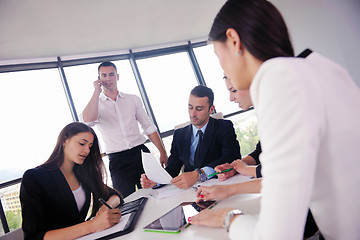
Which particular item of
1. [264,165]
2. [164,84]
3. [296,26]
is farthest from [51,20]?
[296,26]

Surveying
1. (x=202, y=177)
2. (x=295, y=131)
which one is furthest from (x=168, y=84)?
(x=295, y=131)

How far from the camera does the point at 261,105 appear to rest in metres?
0.55

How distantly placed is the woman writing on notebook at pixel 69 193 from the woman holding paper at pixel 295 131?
3.04 feet

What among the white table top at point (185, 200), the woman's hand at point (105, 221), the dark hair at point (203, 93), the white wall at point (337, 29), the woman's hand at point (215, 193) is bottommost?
the white table top at point (185, 200)

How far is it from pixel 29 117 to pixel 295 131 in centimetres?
427

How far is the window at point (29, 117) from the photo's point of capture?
3531mm

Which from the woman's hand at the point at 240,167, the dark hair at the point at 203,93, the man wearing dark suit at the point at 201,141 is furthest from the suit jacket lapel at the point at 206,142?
the woman's hand at the point at 240,167

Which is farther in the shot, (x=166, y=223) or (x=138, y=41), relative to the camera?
(x=138, y=41)

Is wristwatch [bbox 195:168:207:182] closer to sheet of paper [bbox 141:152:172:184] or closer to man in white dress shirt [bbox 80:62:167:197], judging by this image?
sheet of paper [bbox 141:152:172:184]

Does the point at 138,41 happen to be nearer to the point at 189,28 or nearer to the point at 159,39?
the point at 159,39

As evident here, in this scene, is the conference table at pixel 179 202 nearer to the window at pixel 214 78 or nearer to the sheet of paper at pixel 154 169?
the sheet of paper at pixel 154 169

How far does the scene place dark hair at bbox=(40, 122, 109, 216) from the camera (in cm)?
185

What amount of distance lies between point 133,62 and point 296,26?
10.5 ft

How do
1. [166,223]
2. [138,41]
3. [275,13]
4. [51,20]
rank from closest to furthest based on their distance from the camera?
[275,13]
[166,223]
[51,20]
[138,41]
